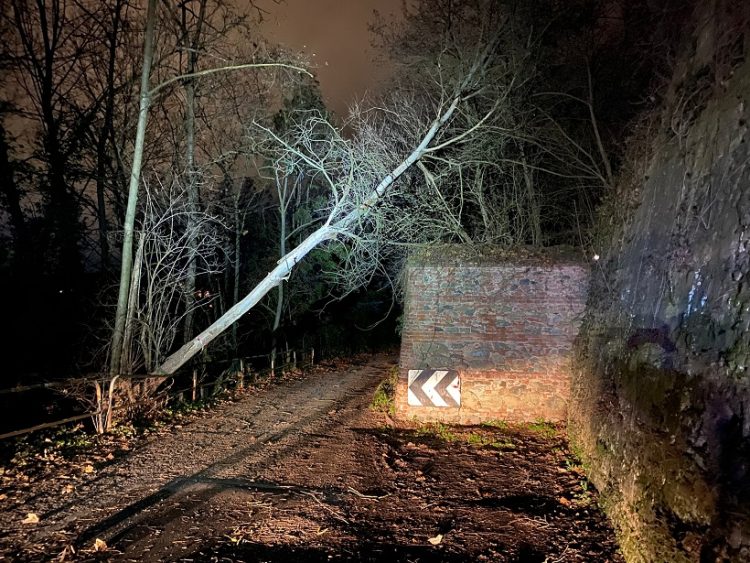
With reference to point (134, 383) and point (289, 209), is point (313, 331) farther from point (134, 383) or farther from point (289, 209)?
point (134, 383)

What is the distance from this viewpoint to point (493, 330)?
735 centimetres

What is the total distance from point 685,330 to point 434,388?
4112 millimetres

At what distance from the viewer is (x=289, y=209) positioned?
2097cm

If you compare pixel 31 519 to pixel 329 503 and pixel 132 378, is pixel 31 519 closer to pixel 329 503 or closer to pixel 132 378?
pixel 329 503

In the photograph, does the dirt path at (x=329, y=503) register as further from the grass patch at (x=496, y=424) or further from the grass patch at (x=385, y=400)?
the grass patch at (x=385, y=400)

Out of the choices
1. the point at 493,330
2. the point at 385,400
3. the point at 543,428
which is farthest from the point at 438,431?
the point at 385,400

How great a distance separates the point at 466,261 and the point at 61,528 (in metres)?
6.18

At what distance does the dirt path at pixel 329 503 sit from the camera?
13.4 feet

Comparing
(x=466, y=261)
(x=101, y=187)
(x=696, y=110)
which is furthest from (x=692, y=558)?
(x=101, y=187)

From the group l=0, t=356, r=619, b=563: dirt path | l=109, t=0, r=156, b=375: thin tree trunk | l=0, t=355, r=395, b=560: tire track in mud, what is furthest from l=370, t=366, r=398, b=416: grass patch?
l=109, t=0, r=156, b=375: thin tree trunk

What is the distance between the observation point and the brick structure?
7.16 m

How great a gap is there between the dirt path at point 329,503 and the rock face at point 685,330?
2.22ft

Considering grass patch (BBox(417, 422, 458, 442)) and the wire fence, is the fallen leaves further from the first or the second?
grass patch (BBox(417, 422, 458, 442))

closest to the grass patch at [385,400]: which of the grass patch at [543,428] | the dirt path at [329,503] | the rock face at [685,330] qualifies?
the dirt path at [329,503]
